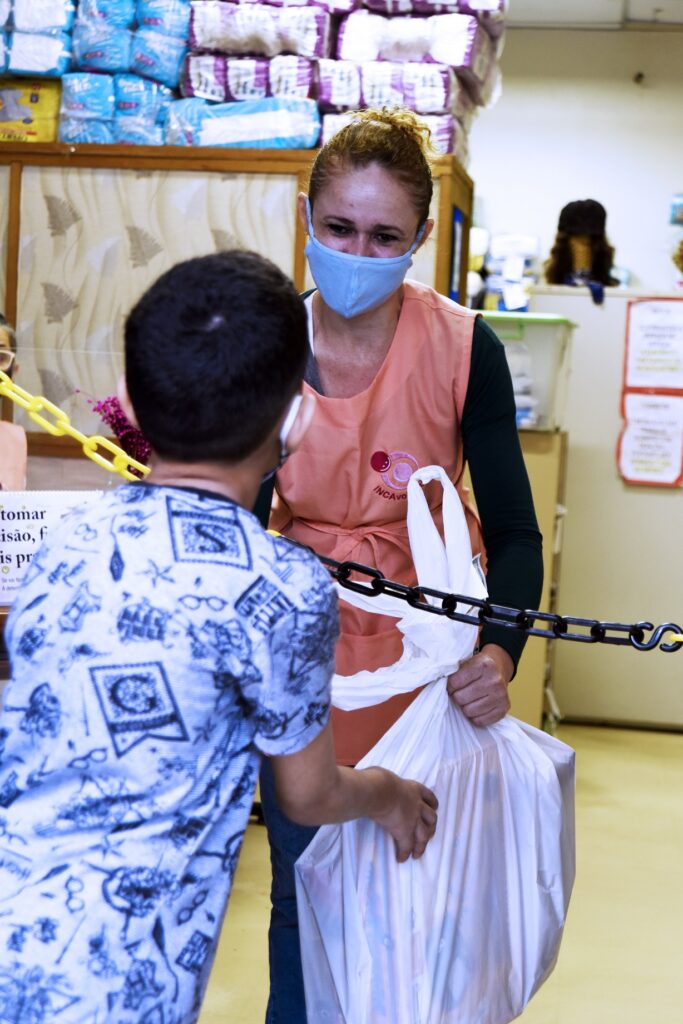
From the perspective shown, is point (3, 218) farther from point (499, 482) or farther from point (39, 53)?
point (499, 482)

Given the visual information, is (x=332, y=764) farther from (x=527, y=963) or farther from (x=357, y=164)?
(x=357, y=164)

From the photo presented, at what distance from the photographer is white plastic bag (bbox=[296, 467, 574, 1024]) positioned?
1.25 metres

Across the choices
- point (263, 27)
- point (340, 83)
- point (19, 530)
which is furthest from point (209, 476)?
point (263, 27)

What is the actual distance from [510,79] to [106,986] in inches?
270

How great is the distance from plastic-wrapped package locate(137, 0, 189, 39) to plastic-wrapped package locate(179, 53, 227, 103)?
0.26ft

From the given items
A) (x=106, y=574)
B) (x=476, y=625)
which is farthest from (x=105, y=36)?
(x=106, y=574)

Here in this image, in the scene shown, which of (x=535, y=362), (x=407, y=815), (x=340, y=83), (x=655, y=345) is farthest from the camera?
(x=655, y=345)

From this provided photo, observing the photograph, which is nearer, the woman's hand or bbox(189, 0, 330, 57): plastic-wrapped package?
the woman's hand

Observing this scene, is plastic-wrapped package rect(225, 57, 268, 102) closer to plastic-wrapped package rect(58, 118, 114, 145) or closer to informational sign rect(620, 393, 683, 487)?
plastic-wrapped package rect(58, 118, 114, 145)

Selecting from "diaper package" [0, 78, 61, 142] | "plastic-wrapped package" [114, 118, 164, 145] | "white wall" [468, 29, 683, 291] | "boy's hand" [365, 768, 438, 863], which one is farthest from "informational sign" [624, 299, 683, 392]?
"boy's hand" [365, 768, 438, 863]

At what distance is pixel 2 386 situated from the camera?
1762 millimetres

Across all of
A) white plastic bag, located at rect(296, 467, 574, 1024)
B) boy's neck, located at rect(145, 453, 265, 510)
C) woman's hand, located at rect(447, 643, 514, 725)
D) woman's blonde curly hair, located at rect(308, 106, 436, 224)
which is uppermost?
woman's blonde curly hair, located at rect(308, 106, 436, 224)

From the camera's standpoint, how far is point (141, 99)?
362 centimetres

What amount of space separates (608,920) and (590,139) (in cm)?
513
